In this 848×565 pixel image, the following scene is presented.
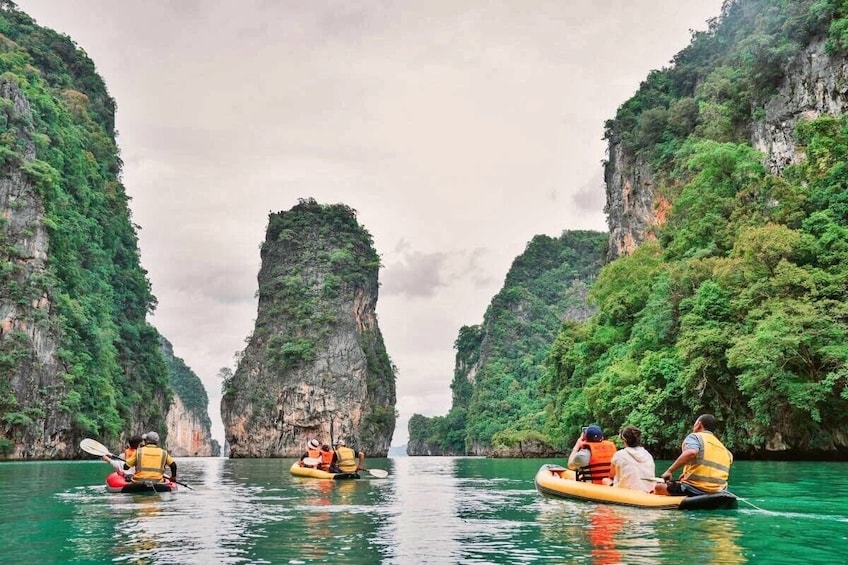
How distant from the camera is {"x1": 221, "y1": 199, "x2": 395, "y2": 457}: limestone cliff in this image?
261 ft

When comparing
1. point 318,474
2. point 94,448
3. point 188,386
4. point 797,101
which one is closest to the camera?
point 94,448

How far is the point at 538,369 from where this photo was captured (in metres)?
101

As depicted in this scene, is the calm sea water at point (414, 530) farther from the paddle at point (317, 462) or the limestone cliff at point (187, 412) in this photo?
the limestone cliff at point (187, 412)

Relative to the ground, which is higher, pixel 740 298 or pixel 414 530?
pixel 740 298

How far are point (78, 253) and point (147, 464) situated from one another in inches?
1895

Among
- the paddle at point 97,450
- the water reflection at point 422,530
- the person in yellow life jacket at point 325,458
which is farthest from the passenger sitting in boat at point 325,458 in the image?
the water reflection at point 422,530

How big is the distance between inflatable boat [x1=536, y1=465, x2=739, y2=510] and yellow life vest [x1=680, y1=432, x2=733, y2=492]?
0.57 feet

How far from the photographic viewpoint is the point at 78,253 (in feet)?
190

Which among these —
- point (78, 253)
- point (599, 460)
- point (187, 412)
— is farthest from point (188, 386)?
point (599, 460)

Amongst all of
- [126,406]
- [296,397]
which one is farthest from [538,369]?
[126,406]

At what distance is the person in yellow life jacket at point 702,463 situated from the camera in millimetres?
10203

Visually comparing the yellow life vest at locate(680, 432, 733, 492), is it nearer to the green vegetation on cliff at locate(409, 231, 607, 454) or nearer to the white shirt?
the white shirt

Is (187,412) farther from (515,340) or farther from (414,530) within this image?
(414,530)

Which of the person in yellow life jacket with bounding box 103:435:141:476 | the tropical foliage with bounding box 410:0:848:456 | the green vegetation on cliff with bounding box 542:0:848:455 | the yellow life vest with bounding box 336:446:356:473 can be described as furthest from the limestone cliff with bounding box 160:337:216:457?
the person in yellow life jacket with bounding box 103:435:141:476
